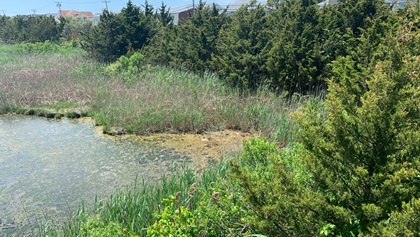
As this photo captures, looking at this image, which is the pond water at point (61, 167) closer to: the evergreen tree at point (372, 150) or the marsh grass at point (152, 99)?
the marsh grass at point (152, 99)

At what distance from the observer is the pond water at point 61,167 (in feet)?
13.4

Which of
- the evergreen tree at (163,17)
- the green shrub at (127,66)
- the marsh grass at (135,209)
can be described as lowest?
the marsh grass at (135,209)

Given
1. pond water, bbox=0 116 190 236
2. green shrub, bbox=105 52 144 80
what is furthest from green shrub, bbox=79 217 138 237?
green shrub, bbox=105 52 144 80

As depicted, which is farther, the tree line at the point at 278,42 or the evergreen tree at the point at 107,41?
the evergreen tree at the point at 107,41

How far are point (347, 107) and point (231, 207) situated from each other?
1014 mm

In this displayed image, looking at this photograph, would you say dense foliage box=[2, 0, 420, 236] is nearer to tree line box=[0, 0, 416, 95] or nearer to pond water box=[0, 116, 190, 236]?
pond water box=[0, 116, 190, 236]

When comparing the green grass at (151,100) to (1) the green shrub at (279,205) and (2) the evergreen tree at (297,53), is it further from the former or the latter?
(1) the green shrub at (279,205)

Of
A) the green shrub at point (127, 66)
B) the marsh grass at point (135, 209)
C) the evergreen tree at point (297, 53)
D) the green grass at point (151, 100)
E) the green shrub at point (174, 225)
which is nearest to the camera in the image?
the green shrub at point (174, 225)

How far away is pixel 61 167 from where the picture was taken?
5.32 m

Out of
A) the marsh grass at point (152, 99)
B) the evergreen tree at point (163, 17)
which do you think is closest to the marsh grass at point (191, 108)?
the marsh grass at point (152, 99)

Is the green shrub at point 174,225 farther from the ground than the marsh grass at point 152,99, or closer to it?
farther from the ground

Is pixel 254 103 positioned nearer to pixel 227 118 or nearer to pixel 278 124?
pixel 227 118

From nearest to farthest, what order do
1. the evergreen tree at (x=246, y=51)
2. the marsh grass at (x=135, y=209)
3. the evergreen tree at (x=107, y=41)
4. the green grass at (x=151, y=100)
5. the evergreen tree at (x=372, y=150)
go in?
the evergreen tree at (x=372, y=150) → the marsh grass at (x=135, y=209) → the green grass at (x=151, y=100) → the evergreen tree at (x=246, y=51) → the evergreen tree at (x=107, y=41)

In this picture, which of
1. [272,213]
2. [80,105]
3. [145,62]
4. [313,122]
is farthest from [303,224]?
[145,62]
